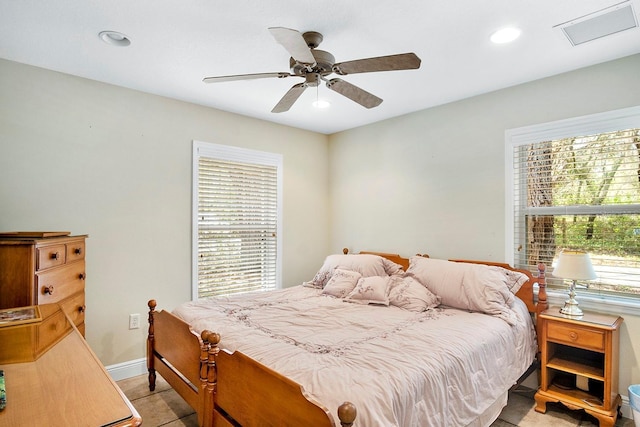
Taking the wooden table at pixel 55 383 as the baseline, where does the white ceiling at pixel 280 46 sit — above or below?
above

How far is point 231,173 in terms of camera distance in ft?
12.4

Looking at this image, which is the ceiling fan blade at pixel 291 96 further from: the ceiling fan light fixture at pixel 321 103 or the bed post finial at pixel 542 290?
the bed post finial at pixel 542 290

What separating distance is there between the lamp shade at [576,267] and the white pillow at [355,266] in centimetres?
147

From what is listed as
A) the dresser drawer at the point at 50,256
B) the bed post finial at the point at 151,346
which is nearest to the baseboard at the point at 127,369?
the bed post finial at the point at 151,346

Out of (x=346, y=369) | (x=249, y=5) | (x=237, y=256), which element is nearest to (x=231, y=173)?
(x=237, y=256)

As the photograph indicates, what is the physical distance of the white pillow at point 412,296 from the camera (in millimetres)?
2748

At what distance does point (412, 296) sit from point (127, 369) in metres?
2.54

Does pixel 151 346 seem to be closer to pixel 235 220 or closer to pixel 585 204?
pixel 235 220

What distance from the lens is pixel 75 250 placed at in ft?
7.97

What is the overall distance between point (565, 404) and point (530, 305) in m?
0.72

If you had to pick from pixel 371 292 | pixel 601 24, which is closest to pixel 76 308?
pixel 371 292

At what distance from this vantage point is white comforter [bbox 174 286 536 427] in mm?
1504

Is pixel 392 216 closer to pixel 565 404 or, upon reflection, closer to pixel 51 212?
pixel 565 404

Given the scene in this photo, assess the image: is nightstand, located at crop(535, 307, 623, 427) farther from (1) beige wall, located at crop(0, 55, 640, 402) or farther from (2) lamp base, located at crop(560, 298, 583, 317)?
(1) beige wall, located at crop(0, 55, 640, 402)
